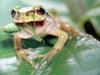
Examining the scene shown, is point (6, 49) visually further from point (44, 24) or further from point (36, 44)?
point (44, 24)

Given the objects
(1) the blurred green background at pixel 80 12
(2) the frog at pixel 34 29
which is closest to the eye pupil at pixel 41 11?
(2) the frog at pixel 34 29

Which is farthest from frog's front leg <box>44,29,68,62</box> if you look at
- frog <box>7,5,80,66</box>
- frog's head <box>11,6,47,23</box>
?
frog's head <box>11,6,47,23</box>

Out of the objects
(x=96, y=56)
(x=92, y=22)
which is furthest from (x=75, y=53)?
(x=92, y=22)

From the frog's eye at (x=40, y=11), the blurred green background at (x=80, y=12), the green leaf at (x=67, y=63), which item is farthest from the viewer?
the blurred green background at (x=80, y=12)

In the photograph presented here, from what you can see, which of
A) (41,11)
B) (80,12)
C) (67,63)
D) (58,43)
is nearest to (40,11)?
(41,11)

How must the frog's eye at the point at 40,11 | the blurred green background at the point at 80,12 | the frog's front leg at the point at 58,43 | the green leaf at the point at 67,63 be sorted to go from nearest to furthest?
the green leaf at the point at 67,63
the frog's front leg at the point at 58,43
the frog's eye at the point at 40,11
the blurred green background at the point at 80,12

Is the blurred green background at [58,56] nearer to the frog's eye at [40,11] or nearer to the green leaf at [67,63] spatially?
Answer: the green leaf at [67,63]

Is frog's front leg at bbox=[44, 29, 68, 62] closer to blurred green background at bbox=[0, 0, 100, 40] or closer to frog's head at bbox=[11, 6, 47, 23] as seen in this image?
frog's head at bbox=[11, 6, 47, 23]
